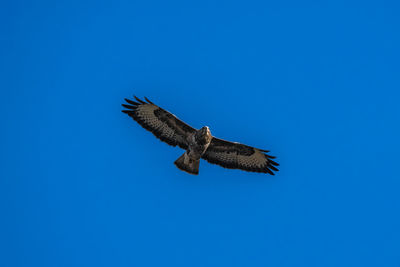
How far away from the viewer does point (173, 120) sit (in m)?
15.6

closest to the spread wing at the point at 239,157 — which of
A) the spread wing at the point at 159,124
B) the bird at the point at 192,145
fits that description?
the bird at the point at 192,145

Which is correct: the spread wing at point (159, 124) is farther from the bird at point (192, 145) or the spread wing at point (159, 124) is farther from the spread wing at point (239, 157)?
the spread wing at point (239, 157)

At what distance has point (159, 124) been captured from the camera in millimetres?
15828

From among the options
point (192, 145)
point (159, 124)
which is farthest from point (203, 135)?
point (159, 124)

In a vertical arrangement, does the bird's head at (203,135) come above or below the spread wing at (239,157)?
below

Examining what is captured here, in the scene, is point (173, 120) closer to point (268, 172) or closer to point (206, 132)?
point (206, 132)

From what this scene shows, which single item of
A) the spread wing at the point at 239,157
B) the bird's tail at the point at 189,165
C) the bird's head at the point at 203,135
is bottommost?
the bird's tail at the point at 189,165

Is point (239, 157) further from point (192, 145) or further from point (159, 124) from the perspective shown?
point (159, 124)

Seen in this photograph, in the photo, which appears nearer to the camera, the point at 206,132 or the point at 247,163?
the point at 206,132

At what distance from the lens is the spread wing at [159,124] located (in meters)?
15.7

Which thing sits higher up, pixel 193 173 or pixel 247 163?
pixel 247 163

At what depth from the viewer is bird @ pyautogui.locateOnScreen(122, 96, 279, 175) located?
50.9 ft

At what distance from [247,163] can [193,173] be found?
1.59 m

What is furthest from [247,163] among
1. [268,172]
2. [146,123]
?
[146,123]
